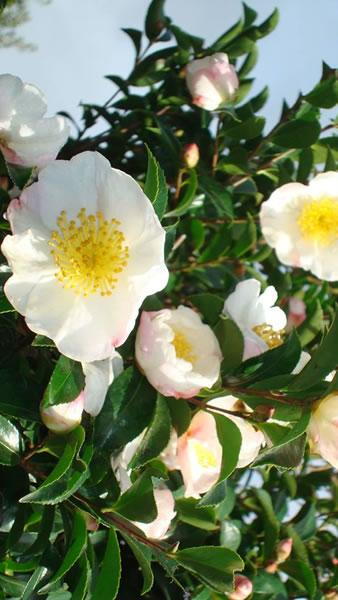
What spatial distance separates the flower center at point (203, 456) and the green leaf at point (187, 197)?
15.9 inches

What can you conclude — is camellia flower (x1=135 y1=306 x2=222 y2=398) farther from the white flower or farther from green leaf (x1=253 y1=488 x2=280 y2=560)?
green leaf (x1=253 y1=488 x2=280 y2=560)

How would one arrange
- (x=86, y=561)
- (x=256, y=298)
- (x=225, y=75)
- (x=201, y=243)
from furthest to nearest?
(x=201, y=243)
(x=225, y=75)
(x=256, y=298)
(x=86, y=561)

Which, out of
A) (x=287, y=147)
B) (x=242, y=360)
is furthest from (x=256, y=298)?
(x=287, y=147)

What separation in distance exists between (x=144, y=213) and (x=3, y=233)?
0.17 meters

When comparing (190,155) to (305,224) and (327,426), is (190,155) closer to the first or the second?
(305,224)

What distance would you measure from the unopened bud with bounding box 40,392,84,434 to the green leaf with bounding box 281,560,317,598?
A: 642 millimetres

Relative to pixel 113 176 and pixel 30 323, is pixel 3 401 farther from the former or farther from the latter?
pixel 113 176

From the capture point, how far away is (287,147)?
4.04ft

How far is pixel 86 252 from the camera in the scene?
77 centimetres

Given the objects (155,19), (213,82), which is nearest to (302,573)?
(213,82)

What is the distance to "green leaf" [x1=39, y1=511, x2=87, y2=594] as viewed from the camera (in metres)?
0.74

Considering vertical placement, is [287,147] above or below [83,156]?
below

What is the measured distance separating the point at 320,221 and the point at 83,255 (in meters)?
0.51

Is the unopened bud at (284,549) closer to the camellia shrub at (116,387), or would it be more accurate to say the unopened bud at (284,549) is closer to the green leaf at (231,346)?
the camellia shrub at (116,387)
